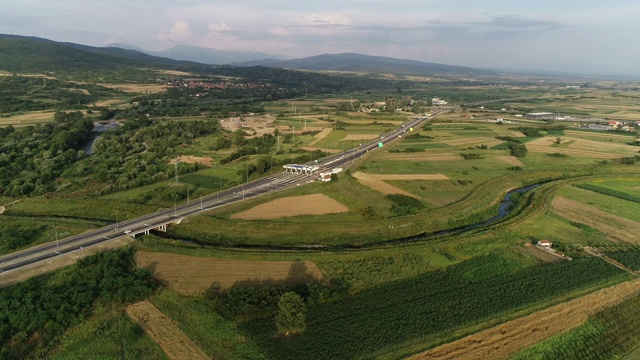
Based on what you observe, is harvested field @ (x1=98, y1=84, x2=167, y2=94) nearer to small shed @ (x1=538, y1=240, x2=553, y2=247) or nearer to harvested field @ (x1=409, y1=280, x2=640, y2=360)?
small shed @ (x1=538, y1=240, x2=553, y2=247)

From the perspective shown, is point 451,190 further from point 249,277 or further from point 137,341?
point 137,341

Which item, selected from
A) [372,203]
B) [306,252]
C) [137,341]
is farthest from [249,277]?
[372,203]

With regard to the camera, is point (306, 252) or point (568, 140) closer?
point (306, 252)

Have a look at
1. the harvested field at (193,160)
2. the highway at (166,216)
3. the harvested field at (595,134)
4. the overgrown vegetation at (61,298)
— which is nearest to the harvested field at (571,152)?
the harvested field at (595,134)

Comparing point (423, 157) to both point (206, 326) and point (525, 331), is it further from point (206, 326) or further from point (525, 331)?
point (206, 326)

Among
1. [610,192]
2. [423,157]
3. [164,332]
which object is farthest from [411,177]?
[164,332]

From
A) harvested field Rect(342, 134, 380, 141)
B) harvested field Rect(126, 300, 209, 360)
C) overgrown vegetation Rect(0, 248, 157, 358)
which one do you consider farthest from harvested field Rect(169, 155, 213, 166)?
harvested field Rect(126, 300, 209, 360)

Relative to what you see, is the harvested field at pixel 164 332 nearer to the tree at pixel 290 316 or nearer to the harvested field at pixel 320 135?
the tree at pixel 290 316
